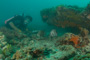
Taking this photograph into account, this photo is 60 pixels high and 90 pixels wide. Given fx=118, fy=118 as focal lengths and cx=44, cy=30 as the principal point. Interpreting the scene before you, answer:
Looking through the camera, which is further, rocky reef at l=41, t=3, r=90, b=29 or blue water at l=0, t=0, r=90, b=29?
blue water at l=0, t=0, r=90, b=29

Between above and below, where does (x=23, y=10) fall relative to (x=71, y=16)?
above

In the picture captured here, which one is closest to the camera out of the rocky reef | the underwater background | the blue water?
the underwater background

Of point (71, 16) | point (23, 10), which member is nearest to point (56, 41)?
point (71, 16)

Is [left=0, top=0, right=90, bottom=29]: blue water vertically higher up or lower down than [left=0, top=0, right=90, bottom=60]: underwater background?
higher up

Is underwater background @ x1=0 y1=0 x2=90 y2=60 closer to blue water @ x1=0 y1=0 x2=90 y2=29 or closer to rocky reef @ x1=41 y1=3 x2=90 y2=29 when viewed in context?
rocky reef @ x1=41 y1=3 x2=90 y2=29

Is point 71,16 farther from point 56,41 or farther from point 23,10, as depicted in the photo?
point 23,10

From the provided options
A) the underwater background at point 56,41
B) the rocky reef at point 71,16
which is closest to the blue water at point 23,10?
the rocky reef at point 71,16

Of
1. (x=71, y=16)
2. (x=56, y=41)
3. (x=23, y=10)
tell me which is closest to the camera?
(x=56, y=41)

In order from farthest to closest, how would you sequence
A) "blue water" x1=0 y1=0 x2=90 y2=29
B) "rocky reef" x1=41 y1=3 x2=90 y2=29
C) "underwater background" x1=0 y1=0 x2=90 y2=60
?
"blue water" x1=0 y1=0 x2=90 y2=29 → "rocky reef" x1=41 y1=3 x2=90 y2=29 → "underwater background" x1=0 y1=0 x2=90 y2=60

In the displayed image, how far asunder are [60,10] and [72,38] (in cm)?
364

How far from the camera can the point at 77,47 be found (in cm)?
575

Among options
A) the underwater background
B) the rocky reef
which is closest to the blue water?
the rocky reef

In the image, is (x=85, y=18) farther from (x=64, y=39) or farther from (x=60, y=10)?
(x=64, y=39)

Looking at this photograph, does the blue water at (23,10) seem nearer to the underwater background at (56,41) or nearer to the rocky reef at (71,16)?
the rocky reef at (71,16)
